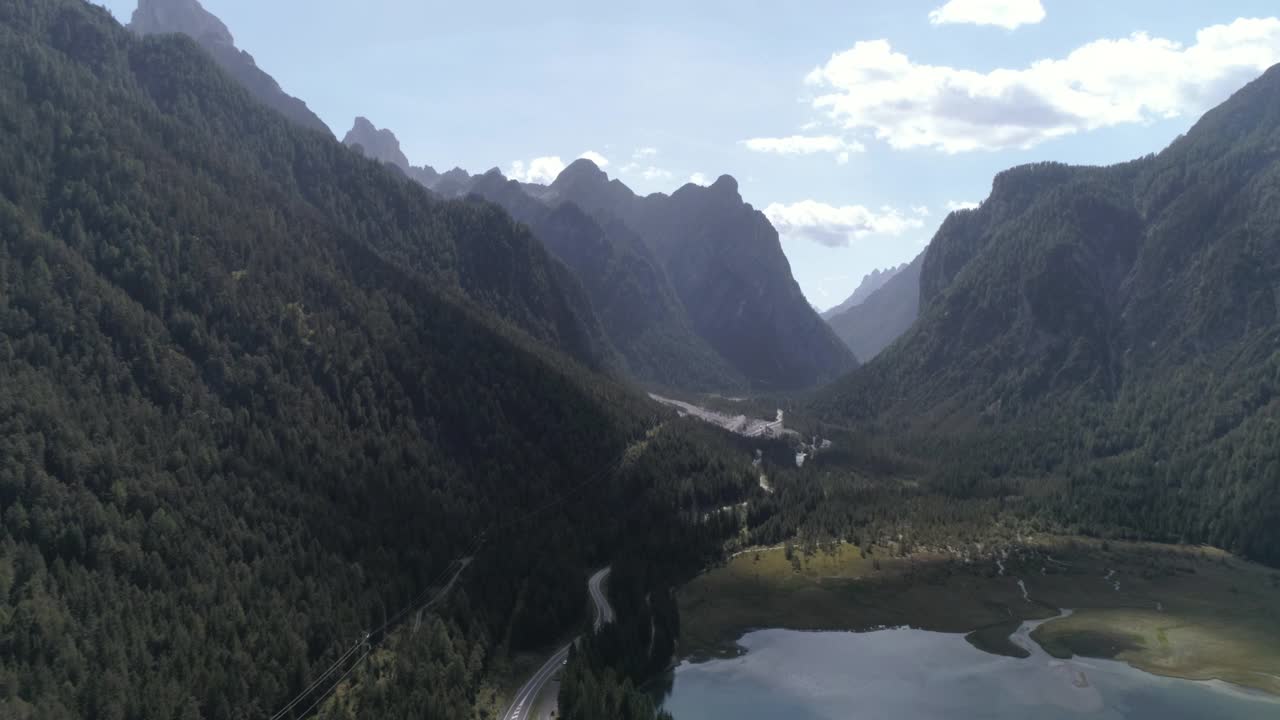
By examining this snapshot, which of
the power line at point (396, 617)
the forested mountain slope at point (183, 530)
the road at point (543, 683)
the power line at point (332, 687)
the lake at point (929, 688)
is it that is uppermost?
the forested mountain slope at point (183, 530)

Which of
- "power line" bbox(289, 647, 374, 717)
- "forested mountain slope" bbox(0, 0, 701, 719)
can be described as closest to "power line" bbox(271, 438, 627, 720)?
"power line" bbox(289, 647, 374, 717)

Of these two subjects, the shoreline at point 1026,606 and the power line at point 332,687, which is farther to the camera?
the shoreline at point 1026,606

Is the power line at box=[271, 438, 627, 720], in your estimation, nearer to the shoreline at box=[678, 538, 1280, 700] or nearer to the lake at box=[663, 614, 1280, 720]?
the shoreline at box=[678, 538, 1280, 700]

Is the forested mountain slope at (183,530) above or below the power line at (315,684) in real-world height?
above

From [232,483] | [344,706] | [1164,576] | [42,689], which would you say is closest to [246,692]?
[344,706]

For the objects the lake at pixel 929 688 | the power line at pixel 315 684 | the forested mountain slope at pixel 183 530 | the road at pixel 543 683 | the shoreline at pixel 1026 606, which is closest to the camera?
the forested mountain slope at pixel 183 530

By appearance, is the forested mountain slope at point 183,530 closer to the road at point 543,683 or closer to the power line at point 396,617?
the power line at point 396,617

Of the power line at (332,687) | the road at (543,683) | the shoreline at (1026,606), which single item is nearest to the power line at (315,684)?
the power line at (332,687)
